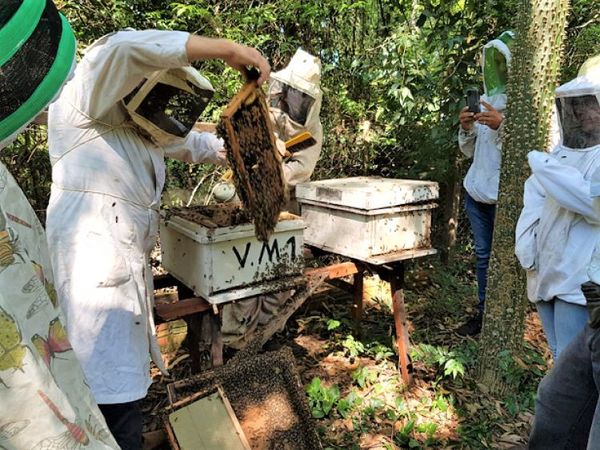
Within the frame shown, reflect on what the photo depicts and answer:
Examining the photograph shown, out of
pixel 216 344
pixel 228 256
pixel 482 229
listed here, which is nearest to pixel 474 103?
pixel 482 229

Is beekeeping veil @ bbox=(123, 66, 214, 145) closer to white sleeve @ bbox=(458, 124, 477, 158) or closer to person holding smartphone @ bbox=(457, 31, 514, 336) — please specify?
person holding smartphone @ bbox=(457, 31, 514, 336)

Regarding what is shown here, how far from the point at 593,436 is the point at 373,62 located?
4050mm

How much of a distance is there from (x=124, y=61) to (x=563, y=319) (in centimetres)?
210

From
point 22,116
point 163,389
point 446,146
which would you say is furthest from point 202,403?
point 446,146

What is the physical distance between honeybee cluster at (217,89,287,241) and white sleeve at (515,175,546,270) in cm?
116

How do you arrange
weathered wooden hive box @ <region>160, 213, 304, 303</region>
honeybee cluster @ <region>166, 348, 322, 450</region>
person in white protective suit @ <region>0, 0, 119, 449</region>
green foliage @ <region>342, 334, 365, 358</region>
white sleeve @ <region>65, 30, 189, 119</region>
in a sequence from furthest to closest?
green foliage @ <region>342, 334, 365, 358</region>, honeybee cluster @ <region>166, 348, 322, 450</region>, weathered wooden hive box @ <region>160, 213, 304, 303</region>, white sleeve @ <region>65, 30, 189, 119</region>, person in white protective suit @ <region>0, 0, 119, 449</region>

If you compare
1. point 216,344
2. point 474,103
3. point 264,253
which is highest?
point 474,103

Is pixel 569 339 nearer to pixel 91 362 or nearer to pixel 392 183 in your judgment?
pixel 392 183

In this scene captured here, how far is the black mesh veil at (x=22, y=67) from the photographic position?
0.75 metres

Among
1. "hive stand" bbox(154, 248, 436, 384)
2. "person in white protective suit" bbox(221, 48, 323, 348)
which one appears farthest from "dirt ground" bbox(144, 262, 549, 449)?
"person in white protective suit" bbox(221, 48, 323, 348)

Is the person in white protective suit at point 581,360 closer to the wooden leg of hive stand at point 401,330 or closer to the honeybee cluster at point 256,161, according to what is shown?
the wooden leg of hive stand at point 401,330

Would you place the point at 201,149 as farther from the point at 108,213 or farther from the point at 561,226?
the point at 561,226

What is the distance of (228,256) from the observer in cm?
222

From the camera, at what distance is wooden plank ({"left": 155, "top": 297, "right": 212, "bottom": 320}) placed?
2.22m
